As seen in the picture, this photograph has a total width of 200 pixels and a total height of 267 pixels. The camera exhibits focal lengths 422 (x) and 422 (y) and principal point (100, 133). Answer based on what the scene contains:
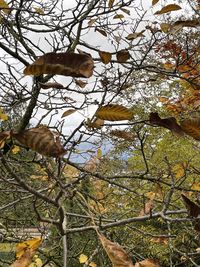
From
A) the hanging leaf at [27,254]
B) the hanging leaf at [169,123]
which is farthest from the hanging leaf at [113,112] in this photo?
the hanging leaf at [27,254]

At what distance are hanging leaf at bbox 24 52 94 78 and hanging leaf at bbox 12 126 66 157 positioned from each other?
84mm

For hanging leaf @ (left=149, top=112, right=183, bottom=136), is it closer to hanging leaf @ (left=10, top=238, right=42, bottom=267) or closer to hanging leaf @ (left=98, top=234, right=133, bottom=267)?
hanging leaf @ (left=98, top=234, right=133, bottom=267)

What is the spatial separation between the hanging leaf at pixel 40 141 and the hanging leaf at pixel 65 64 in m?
0.08

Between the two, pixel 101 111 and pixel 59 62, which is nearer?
pixel 59 62

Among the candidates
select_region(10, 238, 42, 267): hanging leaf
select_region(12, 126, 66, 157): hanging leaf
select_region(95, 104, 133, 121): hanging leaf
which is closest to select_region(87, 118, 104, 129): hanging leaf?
select_region(95, 104, 133, 121): hanging leaf

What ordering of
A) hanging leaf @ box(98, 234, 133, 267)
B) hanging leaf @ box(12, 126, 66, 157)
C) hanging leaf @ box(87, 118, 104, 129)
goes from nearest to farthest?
1. hanging leaf @ box(12, 126, 66, 157)
2. hanging leaf @ box(98, 234, 133, 267)
3. hanging leaf @ box(87, 118, 104, 129)

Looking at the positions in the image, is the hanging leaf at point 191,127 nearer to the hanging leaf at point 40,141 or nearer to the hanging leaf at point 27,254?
the hanging leaf at point 40,141

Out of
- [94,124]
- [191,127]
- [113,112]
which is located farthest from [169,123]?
[94,124]

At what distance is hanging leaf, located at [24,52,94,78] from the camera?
559 mm

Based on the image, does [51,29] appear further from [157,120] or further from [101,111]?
[157,120]

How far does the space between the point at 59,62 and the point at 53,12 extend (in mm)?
2517

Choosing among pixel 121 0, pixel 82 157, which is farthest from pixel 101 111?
pixel 82 157

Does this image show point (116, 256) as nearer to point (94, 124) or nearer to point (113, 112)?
point (113, 112)

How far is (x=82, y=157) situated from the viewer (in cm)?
295
